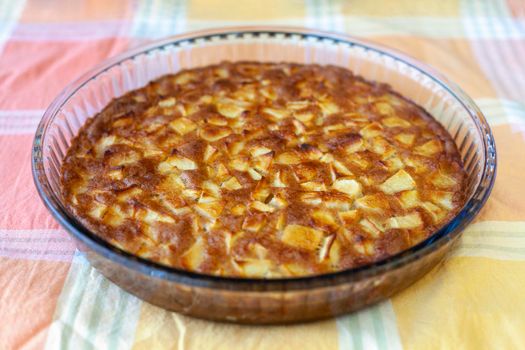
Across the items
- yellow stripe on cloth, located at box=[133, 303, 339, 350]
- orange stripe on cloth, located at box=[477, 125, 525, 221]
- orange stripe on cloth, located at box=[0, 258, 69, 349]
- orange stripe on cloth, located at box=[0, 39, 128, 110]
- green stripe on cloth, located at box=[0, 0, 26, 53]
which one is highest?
orange stripe on cloth, located at box=[477, 125, 525, 221]

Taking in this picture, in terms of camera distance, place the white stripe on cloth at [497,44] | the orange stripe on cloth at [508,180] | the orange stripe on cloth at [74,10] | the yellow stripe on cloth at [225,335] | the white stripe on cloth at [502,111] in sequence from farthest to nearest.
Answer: the orange stripe on cloth at [74,10] < the white stripe on cloth at [497,44] < the white stripe on cloth at [502,111] < the orange stripe on cloth at [508,180] < the yellow stripe on cloth at [225,335]

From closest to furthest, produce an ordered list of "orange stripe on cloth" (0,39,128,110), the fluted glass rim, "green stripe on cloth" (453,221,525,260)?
the fluted glass rim
"green stripe on cloth" (453,221,525,260)
"orange stripe on cloth" (0,39,128,110)

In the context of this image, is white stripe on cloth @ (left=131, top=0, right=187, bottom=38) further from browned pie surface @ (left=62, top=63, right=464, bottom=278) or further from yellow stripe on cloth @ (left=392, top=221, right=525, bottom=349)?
yellow stripe on cloth @ (left=392, top=221, right=525, bottom=349)

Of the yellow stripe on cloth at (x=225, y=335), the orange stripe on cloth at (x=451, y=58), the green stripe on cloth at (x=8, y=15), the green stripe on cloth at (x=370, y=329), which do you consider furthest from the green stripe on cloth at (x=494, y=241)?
the green stripe on cloth at (x=8, y=15)

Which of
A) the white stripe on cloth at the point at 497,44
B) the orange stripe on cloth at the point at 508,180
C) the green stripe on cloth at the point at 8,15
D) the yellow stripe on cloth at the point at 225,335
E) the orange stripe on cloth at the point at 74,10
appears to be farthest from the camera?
the orange stripe on cloth at the point at 74,10

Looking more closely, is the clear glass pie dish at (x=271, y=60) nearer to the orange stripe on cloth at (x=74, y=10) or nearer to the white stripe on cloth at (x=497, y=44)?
the white stripe on cloth at (x=497, y=44)

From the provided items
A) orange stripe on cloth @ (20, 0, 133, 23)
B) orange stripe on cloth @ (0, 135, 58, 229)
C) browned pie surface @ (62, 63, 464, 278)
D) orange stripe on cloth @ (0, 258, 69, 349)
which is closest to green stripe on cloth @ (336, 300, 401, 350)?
browned pie surface @ (62, 63, 464, 278)

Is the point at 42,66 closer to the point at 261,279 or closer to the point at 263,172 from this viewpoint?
the point at 263,172

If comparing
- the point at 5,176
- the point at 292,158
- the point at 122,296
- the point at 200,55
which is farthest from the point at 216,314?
the point at 200,55
